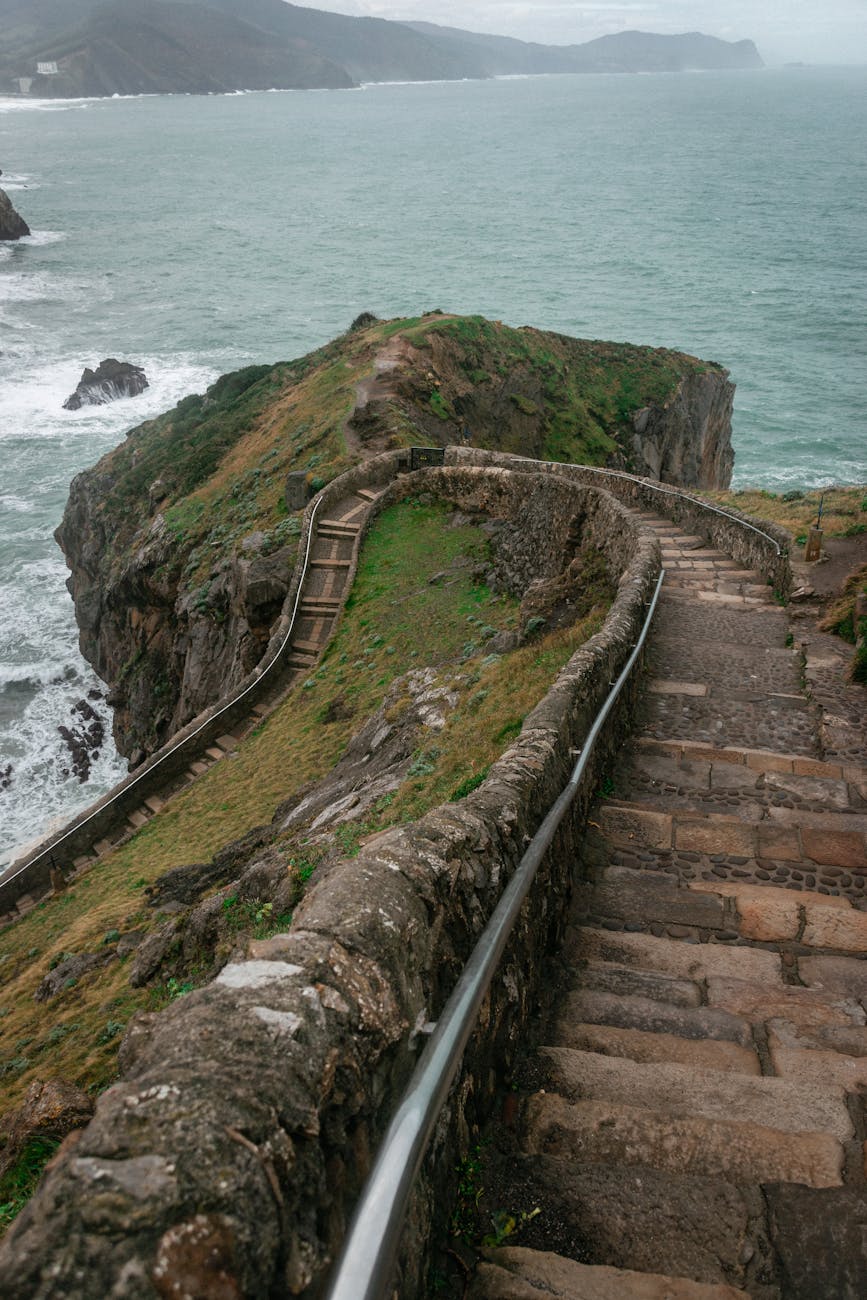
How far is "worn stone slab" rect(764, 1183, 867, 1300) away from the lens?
3309mm

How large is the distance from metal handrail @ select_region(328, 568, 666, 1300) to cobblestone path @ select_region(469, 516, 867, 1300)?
93 centimetres

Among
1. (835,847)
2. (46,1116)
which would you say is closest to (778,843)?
(835,847)

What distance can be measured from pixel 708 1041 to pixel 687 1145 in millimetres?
1108

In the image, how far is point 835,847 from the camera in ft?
24.9

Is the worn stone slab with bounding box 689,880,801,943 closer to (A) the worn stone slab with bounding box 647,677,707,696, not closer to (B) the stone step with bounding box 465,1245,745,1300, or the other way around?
(B) the stone step with bounding box 465,1245,745,1300

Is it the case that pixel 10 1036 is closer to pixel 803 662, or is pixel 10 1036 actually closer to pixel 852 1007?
pixel 852 1007

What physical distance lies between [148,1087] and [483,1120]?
2.20m

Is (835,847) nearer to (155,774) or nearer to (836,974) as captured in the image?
(836,974)

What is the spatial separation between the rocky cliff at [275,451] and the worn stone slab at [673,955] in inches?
717

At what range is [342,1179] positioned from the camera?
9.94 ft

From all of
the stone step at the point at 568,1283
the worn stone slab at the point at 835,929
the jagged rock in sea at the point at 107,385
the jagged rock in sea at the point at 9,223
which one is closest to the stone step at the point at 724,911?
the worn stone slab at the point at 835,929

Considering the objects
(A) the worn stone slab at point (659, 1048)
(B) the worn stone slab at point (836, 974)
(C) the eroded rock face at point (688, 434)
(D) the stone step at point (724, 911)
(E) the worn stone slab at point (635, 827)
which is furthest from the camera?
(C) the eroded rock face at point (688, 434)

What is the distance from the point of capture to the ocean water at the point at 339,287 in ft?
152

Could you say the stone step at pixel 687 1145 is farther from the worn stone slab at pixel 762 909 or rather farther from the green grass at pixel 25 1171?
the green grass at pixel 25 1171
